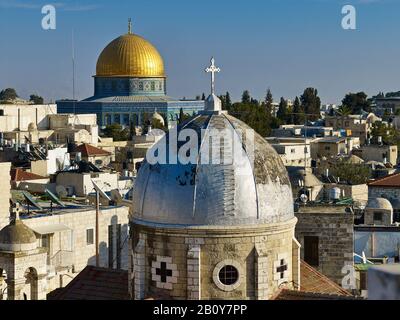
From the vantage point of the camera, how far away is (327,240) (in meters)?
16.2

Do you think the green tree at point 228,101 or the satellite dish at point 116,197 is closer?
the satellite dish at point 116,197

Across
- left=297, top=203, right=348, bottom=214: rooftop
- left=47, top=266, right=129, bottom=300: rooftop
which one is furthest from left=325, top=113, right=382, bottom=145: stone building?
left=47, top=266, right=129, bottom=300: rooftop

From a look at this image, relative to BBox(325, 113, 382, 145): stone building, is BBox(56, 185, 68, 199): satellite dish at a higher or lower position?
lower

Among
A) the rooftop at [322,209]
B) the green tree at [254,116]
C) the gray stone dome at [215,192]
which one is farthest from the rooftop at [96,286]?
the green tree at [254,116]

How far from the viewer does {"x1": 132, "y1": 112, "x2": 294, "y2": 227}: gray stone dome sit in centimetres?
1241

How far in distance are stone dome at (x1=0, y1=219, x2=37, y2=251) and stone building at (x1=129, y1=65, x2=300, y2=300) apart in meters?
1.51

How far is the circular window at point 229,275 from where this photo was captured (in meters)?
12.5

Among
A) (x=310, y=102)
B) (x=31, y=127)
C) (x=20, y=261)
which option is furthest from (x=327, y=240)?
(x=310, y=102)

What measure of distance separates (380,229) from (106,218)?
5.84m

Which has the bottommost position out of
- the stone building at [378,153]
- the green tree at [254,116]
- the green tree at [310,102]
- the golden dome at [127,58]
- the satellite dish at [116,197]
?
the satellite dish at [116,197]

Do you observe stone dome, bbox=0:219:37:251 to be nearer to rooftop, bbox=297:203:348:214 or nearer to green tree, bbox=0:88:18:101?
rooftop, bbox=297:203:348:214

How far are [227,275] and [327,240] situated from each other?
402 cm

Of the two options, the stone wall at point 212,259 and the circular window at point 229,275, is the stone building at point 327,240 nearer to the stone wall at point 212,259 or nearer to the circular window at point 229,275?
the stone wall at point 212,259

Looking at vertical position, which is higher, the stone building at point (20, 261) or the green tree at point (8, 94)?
the green tree at point (8, 94)
